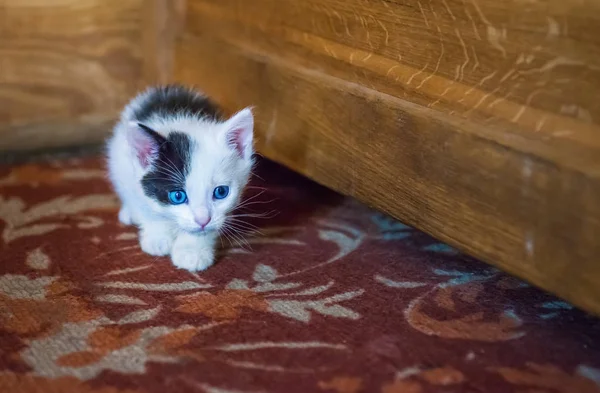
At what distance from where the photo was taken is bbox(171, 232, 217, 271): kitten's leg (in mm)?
1138

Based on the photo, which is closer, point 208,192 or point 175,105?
point 208,192

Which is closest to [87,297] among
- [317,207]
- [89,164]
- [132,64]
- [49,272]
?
[49,272]

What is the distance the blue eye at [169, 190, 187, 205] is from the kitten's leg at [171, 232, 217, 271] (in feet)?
0.30

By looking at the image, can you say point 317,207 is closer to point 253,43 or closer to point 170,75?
point 253,43

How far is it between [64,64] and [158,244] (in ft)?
2.15

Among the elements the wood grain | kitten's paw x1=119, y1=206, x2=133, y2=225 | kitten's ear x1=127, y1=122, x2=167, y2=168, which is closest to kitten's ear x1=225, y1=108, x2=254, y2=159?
kitten's ear x1=127, y1=122, x2=167, y2=168

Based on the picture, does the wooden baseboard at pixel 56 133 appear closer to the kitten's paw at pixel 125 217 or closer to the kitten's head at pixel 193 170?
the kitten's paw at pixel 125 217

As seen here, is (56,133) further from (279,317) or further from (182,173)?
(279,317)

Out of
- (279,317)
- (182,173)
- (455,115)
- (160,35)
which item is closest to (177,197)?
(182,173)

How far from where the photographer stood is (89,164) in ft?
5.48

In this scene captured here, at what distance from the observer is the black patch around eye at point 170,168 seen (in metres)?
1.08

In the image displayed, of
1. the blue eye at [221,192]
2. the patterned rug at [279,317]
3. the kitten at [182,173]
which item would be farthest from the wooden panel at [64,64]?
the blue eye at [221,192]

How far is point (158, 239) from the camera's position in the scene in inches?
47.1

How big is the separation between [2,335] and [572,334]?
2.65 ft
